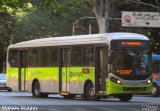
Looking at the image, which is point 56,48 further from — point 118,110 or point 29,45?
point 118,110

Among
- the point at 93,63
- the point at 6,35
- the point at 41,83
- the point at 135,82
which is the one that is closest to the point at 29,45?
the point at 41,83

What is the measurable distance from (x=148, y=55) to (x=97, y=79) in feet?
8.75

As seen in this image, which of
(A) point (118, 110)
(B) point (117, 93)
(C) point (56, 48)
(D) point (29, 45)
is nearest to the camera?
(A) point (118, 110)

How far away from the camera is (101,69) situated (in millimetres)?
28453

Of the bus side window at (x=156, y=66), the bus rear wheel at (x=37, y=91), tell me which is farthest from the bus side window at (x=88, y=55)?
the bus side window at (x=156, y=66)

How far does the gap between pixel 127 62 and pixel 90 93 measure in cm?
260

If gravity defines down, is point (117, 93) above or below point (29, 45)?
below

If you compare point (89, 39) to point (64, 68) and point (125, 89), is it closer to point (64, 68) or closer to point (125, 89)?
point (64, 68)

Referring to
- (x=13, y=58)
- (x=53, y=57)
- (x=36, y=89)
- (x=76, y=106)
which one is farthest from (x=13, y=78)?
(x=76, y=106)

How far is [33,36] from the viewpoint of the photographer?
2566 inches

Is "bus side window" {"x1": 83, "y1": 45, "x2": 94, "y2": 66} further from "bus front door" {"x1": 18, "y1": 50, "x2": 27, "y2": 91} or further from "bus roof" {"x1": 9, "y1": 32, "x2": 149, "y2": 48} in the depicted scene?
"bus front door" {"x1": 18, "y1": 50, "x2": 27, "y2": 91}

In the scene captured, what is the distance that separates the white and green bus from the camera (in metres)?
27.8

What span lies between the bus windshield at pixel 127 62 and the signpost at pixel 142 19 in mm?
1403

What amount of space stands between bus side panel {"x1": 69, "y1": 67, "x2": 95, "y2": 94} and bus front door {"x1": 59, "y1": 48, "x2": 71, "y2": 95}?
0.42m
